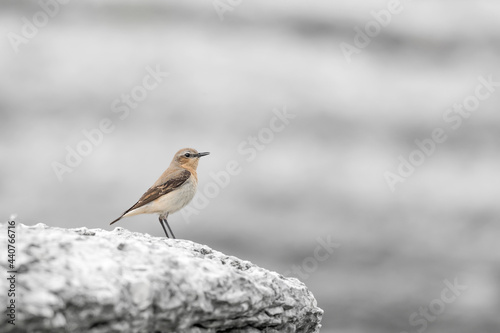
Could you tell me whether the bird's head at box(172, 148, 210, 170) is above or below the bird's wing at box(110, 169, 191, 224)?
above

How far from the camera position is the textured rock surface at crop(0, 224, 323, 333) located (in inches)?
155

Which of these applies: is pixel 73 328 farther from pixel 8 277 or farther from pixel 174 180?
pixel 174 180

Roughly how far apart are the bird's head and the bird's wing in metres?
0.35

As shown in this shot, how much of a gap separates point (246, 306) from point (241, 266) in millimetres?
1012

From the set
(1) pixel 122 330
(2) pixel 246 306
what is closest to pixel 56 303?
(1) pixel 122 330

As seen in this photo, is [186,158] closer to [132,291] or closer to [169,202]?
[169,202]

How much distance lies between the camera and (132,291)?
424cm

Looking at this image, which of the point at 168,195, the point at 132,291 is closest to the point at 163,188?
the point at 168,195

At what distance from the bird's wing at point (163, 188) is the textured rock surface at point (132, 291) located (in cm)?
332

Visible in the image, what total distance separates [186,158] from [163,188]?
0.71m

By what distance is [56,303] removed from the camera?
3.84 meters

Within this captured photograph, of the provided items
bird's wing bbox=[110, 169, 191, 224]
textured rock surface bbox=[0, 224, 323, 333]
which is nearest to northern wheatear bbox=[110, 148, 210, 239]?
bird's wing bbox=[110, 169, 191, 224]

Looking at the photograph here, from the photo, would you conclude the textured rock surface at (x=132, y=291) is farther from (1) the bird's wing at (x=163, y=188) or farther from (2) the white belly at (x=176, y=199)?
(2) the white belly at (x=176, y=199)

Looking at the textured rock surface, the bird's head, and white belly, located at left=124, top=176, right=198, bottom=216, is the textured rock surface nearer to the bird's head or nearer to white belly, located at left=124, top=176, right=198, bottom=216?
white belly, located at left=124, top=176, right=198, bottom=216
